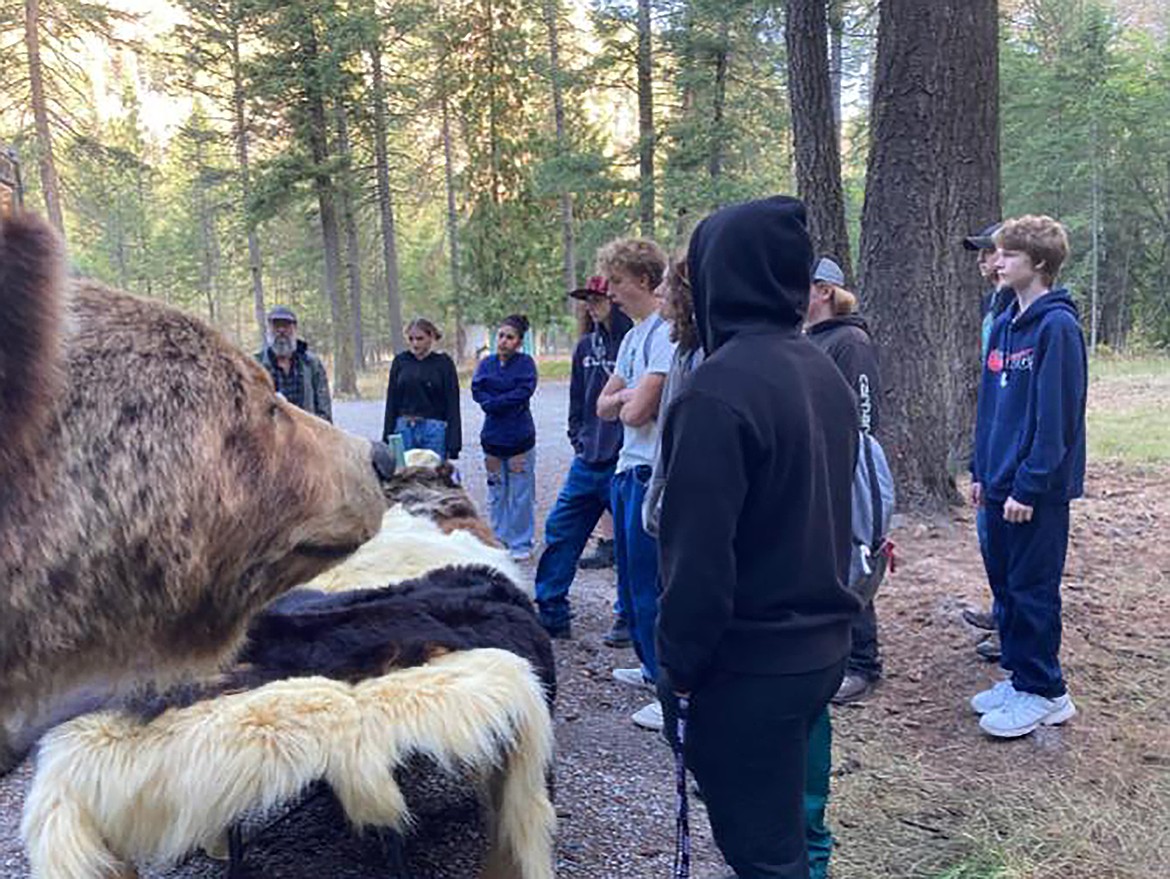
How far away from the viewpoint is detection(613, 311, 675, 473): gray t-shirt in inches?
178

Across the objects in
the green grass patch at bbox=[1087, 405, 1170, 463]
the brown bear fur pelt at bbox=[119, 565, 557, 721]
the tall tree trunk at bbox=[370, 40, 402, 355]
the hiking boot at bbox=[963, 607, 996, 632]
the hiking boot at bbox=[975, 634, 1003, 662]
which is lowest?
the hiking boot at bbox=[975, 634, 1003, 662]

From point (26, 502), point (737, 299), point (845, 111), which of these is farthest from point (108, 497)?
point (845, 111)

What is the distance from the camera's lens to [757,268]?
2506 mm

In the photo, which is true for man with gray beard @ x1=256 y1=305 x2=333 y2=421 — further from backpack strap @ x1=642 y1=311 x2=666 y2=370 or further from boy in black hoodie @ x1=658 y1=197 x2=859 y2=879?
boy in black hoodie @ x1=658 y1=197 x2=859 y2=879

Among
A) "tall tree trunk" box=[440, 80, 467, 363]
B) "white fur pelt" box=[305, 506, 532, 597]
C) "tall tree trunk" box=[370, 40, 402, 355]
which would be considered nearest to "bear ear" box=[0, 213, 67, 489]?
"white fur pelt" box=[305, 506, 532, 597]

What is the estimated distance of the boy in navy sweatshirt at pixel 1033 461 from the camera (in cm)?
414

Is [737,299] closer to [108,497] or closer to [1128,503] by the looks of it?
[108,497]

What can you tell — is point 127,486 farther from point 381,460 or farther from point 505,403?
point 505,403

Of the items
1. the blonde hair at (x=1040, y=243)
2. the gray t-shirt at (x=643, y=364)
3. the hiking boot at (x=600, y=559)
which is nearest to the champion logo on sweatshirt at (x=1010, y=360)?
the blonde hair at (x=1040, y=243)

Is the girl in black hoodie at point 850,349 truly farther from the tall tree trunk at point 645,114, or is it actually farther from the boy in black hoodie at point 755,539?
the tall tree trunk at point 645,114

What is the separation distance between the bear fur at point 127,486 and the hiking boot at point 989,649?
184 inches

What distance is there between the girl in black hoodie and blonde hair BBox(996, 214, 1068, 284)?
29.9 inches

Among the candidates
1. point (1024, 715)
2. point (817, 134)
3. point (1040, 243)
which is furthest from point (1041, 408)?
point (817, 134)

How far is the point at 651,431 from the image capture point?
15.3ft
